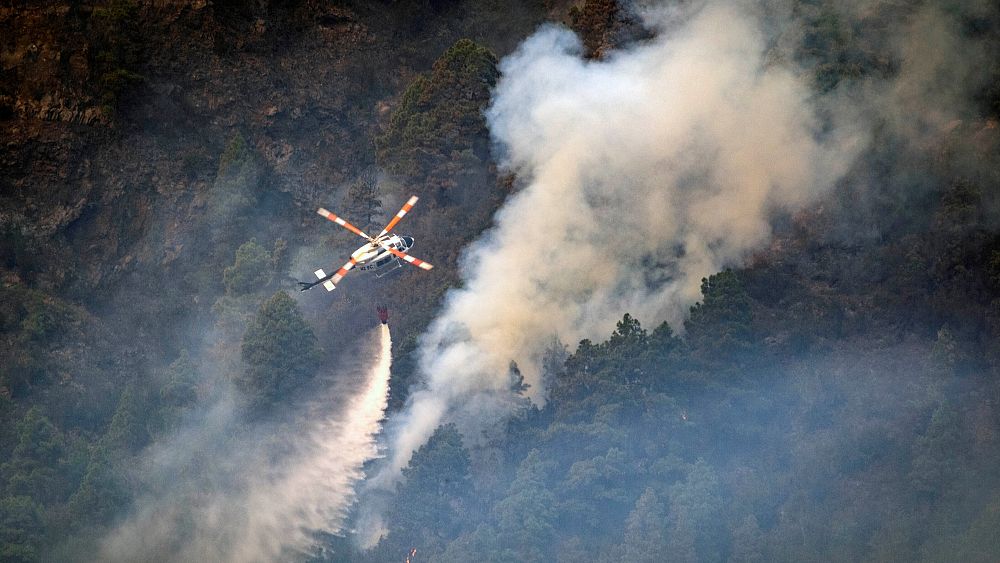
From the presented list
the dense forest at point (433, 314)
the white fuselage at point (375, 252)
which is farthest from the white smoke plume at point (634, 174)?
the white fuselage at point (375, 252)

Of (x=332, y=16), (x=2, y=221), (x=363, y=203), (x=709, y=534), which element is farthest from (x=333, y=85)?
(x=709, y=534)

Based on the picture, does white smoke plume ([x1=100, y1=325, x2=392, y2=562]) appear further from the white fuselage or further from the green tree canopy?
the white fuselage

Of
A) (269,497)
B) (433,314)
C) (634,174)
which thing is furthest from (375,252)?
(634,174)

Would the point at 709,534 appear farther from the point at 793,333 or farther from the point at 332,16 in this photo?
the point at 332,16

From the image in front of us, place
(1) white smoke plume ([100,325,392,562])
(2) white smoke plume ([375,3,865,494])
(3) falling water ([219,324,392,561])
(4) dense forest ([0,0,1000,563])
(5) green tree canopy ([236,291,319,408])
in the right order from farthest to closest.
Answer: (2) white smoke plume ([375,3,865,494])
(5) green tree canopy ([236,291,319,408])
(1) white smoke plume ([100,325,392,562])
(3) falling water ([219,324,392,561])
(4) dense forest ([0,0,1000,563])

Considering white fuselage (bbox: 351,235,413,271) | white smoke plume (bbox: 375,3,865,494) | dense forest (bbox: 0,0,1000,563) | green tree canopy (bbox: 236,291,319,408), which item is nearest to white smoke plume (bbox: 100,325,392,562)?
dense forest (bbox: 0,0,1000,563)

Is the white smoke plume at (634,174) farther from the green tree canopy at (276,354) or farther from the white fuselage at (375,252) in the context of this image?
the green tree canopy at (276,354)

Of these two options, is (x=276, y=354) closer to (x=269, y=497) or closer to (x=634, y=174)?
(x=269, y=497)
